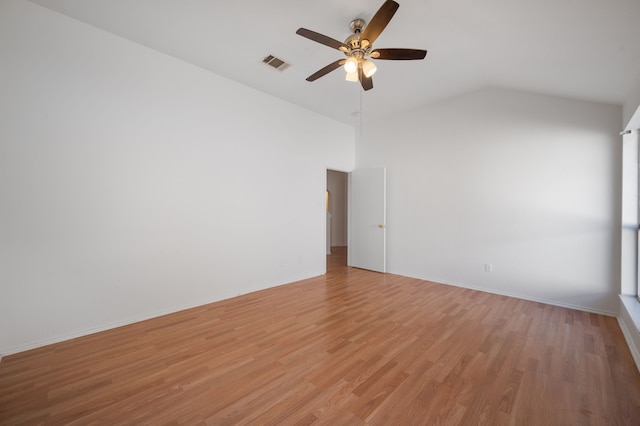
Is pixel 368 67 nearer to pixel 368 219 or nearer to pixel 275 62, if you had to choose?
pixel 275 62

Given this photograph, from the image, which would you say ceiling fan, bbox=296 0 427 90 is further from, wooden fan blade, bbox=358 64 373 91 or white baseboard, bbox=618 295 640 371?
white baseboard, bbox=618 295 640 371

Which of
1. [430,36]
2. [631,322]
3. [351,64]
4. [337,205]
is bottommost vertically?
[631,322]

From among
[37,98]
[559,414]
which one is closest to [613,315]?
[559,414]

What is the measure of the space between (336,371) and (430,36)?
3.48 m

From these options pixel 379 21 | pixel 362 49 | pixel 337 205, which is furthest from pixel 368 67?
pixel 337 205

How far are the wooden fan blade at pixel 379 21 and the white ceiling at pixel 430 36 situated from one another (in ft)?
1.25

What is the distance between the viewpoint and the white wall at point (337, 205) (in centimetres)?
894

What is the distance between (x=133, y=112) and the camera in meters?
2.99

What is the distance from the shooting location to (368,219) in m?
5.62

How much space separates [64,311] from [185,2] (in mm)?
3256

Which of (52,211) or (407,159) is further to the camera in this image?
(407,159)

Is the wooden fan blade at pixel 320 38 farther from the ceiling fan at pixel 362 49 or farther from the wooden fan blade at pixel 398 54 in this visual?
the wooden fan blade at pixel 398 54

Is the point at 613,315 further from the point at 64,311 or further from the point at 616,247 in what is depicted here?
the point at 64,311

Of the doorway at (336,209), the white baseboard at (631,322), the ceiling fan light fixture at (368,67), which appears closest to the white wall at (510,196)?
the white baseboard at (631,322)
